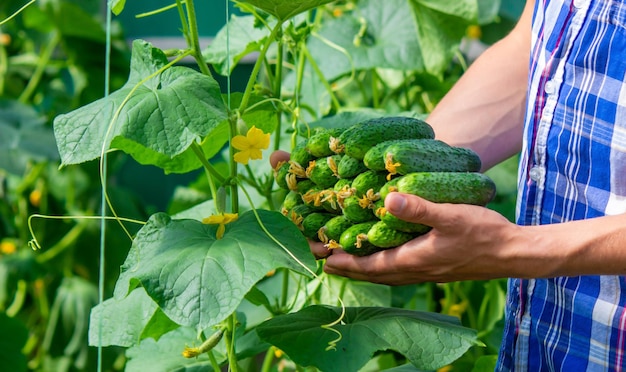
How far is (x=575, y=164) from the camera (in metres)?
1.04

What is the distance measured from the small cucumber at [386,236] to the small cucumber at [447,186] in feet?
0.17

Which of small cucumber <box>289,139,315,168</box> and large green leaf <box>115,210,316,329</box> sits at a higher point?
small cucumber <box>289,139,315,168</box>

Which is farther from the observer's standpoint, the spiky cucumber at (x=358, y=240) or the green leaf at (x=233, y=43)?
the green leaf at (x=233, y=43)

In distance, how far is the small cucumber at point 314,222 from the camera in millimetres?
1049

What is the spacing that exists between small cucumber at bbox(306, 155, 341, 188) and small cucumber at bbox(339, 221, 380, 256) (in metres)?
0.07

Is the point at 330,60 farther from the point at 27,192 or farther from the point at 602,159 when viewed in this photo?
the point at 27,192

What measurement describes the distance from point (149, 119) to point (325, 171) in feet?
0.74

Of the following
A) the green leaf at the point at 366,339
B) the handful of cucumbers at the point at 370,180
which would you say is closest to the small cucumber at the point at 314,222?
the handful of cucumbers at the point at 370,180

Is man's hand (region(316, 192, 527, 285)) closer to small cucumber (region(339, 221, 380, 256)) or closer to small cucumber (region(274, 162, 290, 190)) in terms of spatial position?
small cucumber (region(339, 221, 380, 256))

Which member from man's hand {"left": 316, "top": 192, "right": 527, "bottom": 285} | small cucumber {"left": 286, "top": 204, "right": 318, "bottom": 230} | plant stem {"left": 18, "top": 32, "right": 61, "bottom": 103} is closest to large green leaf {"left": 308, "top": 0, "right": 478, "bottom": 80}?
small cucumber {"left": 286, "top": 204, "right": 318, "bottom": 230}

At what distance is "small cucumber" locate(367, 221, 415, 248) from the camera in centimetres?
96

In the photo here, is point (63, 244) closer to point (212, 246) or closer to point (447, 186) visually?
point (212, 246)

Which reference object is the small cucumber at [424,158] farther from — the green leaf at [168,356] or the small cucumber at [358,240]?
the green leaf at [168,356]

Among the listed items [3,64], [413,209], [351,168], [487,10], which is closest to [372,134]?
[351,168]
